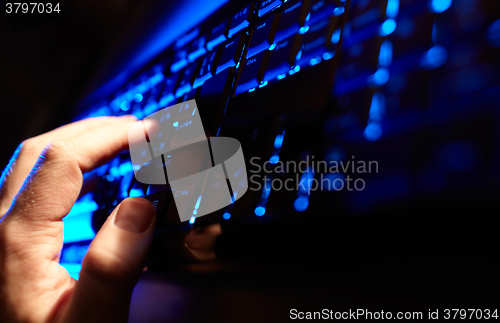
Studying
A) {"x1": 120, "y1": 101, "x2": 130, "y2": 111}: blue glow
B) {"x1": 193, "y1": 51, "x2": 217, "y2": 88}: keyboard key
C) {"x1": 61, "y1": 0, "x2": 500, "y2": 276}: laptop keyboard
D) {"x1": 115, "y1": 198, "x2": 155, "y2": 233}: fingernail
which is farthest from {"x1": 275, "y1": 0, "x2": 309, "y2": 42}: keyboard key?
{"x1": 120, "y1": 101, "x2": 130, "y2": 111}: blue glow

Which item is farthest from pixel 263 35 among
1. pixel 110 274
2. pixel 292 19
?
pixel 110 274

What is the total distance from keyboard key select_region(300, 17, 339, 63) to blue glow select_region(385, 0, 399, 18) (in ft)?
0.14

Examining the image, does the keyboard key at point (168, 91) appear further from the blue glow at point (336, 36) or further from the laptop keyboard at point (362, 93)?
the blue glow at point (336, 36)

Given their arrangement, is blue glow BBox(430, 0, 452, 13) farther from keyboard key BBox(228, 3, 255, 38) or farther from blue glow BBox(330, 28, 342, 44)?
keyboard key BBox(228, 3, 255, 38)

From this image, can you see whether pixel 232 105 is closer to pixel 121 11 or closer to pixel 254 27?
pixel 254 27

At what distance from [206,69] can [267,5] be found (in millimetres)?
110

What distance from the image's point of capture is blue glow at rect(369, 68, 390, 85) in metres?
0.22

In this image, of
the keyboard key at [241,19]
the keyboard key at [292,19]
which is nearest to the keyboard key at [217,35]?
the keyboard key at [241,19]

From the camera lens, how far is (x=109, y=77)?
73 cm

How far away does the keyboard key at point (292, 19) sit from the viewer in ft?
1.00

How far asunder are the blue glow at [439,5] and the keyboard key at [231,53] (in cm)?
20

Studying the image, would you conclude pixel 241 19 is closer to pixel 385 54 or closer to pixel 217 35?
pixel 217 35

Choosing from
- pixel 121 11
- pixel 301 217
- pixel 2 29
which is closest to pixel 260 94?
pixel 301 217

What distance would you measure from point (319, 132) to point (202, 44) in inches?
11.8
